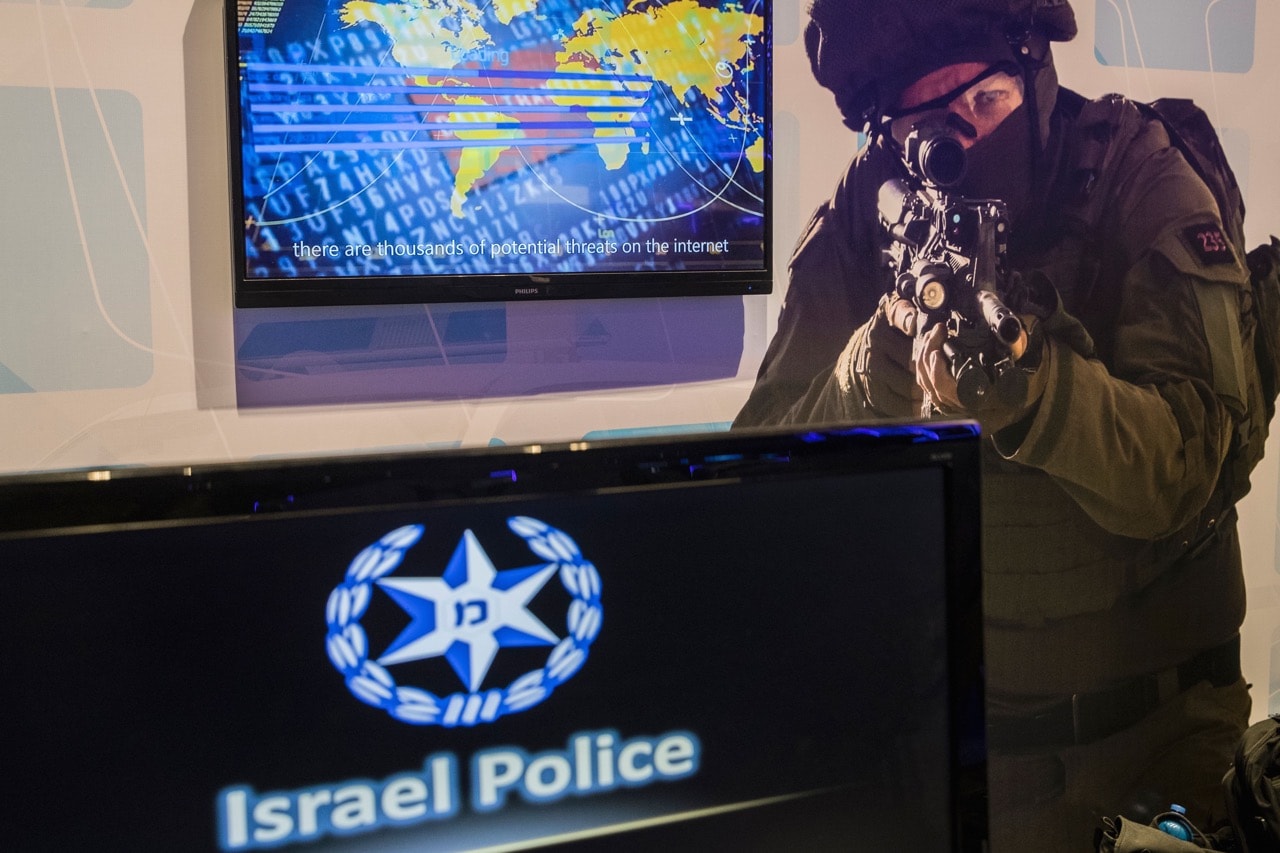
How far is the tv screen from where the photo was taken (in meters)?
1.53

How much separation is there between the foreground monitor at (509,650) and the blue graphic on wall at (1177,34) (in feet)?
4.90

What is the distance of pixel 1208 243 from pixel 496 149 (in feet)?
4.74

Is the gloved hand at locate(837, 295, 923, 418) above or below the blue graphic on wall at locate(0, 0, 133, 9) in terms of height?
below

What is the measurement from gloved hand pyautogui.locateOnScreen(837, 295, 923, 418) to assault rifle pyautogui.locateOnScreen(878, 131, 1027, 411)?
0.10 feet

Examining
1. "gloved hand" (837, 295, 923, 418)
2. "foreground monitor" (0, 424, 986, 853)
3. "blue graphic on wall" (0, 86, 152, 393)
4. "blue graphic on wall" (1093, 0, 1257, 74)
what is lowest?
"foreground monitor" (0, 424, 986, 853)

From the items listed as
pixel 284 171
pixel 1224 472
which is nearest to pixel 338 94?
pixel 284 171

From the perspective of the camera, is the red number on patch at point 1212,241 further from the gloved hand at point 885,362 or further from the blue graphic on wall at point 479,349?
the blue graphic on wall at point 479,349

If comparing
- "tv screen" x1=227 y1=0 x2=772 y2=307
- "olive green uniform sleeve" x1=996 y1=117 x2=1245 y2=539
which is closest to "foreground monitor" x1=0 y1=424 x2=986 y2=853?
"tv screen" x1=227 y1=0 x2=772 y2=307

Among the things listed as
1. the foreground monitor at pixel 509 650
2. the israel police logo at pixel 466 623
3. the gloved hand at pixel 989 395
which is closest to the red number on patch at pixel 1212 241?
the gloved hand at pixel 989 395

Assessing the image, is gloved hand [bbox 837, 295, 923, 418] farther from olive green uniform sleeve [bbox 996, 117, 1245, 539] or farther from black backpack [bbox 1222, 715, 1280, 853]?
black backpack [bbox 1222, 715, 1280, 853]

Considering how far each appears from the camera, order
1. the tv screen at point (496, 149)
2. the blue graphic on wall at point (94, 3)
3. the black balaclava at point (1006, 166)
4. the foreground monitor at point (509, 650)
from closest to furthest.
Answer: the foreground monitor at point (509, 650) < the blue graphic on wall at point (94, 3) < the tv screen at point (496, 149) < the black balaclava at point (1006, 166)

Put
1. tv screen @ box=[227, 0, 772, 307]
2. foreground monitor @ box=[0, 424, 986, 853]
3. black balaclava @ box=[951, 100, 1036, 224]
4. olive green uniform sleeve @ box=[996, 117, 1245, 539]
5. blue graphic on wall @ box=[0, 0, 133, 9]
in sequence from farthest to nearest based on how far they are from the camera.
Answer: olive green uniform sleeve @ box=[996, 117, 1245, 539] → black balaclava @ box=[951, 100, 1036, 224] → tv screen @ box=[227, 0, 772, 307] → blue graphic on wall @ box=[0, 0, 133, 9] → foreground monitor @ box=[0, 424, 986, 853]

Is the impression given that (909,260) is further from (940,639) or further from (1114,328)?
(940,639)

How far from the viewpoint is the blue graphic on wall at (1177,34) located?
6.64ft
